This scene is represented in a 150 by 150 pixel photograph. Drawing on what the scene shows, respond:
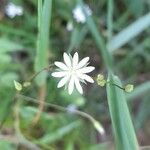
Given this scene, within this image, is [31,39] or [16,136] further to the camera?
[31,39]

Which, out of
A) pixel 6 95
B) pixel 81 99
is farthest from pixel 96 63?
pixel 6 95

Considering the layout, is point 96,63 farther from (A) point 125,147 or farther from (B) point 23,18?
(A) point 125,147

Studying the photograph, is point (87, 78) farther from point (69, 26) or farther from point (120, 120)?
point (69, 26)

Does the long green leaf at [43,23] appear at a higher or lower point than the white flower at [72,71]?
higher

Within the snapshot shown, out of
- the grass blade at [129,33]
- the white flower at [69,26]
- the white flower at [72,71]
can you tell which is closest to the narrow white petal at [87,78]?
the white flower at [72,71]

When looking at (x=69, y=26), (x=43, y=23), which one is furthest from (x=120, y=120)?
(x=69, y=26)

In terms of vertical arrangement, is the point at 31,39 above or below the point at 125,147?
above

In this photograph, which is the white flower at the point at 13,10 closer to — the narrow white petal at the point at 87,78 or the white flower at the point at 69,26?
the white flower at the point at 69,26
